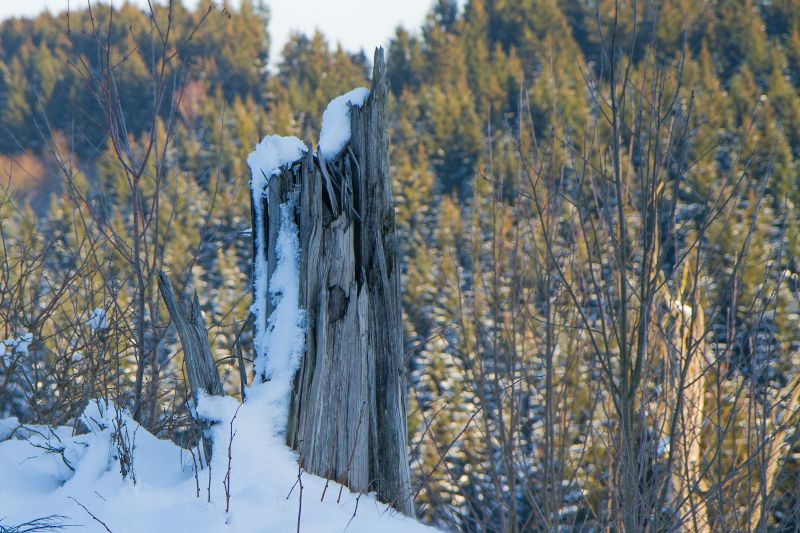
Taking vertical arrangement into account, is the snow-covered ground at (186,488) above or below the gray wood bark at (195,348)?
below

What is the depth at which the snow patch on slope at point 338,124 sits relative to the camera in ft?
9.70

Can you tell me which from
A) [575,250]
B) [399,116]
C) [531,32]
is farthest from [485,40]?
[575,250]

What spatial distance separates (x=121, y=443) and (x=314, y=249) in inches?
40.5

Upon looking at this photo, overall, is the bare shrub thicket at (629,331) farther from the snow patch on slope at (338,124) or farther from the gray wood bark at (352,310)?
the snow patch on slope at (338,124)

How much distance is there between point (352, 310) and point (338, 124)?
782mm

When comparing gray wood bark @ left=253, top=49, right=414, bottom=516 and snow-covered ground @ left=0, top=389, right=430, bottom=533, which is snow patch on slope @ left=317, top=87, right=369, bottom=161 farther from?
snow-covered ground @ left=0, top=389, right=430, bottom=533

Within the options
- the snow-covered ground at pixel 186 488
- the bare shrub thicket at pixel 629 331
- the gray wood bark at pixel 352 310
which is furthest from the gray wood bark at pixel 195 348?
the bare shrub thicket at pixel 629 331

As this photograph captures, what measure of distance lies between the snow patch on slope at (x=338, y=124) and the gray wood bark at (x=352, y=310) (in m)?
0.03

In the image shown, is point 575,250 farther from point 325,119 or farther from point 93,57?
point 93,57

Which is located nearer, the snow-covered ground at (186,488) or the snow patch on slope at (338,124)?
the snow-covered ground at (186,488)

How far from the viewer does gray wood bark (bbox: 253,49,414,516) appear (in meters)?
2.84

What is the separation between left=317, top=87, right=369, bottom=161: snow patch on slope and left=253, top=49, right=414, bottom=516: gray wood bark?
1.1 inches

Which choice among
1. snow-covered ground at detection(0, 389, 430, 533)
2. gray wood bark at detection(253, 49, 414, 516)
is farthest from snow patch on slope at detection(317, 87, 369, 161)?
snow-covered ground at detection(0, 389, 430, 533)

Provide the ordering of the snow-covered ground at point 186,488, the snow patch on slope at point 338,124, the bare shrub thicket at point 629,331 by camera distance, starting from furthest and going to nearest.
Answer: the snow patch on slope at point 338,124, the bare shrub thicket at point 629,331, the snow-covered ground at point 186,488
